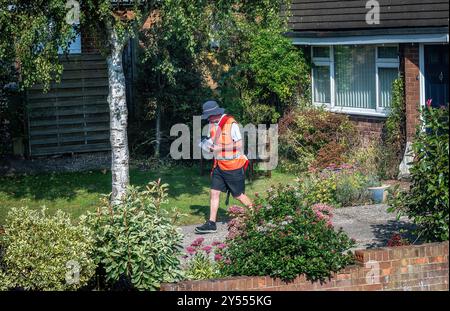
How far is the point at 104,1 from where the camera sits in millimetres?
12750

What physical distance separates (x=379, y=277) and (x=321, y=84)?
10.3m

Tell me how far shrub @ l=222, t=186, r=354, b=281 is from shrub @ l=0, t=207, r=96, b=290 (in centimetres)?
150

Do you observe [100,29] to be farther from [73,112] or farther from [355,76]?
[355,76]

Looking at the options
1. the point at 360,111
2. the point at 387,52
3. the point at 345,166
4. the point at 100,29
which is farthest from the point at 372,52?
the point at 100,29

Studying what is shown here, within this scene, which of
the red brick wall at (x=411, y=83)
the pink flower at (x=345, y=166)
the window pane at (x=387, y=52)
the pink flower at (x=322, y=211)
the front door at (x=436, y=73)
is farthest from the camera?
the window pane at (x=387, y=52)

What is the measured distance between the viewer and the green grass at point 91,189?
14.7m

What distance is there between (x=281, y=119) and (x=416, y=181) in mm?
8230

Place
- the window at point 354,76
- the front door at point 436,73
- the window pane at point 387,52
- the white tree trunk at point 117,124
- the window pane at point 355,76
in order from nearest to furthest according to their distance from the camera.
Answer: the white tree trunk at point 117,124 → the front door at point 436,73 → the window pane at point 387,52 → the window at point 354,76 → the window pane at point 355,76

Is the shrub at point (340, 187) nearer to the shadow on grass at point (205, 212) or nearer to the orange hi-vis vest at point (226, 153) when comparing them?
the shadow on grass at point (205, 212)

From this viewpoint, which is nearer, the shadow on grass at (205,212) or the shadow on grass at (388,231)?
the shadow on grass at (388,231)

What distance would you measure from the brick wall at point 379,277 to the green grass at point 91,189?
4806 mm

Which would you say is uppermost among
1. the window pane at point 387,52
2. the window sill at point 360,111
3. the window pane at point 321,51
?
the window pane at point 321,51

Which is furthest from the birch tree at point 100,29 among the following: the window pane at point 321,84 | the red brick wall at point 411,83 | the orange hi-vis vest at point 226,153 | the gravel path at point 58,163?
the window pane at point 321,84

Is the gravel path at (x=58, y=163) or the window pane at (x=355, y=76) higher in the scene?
the window pane at (x=355, y=76)
